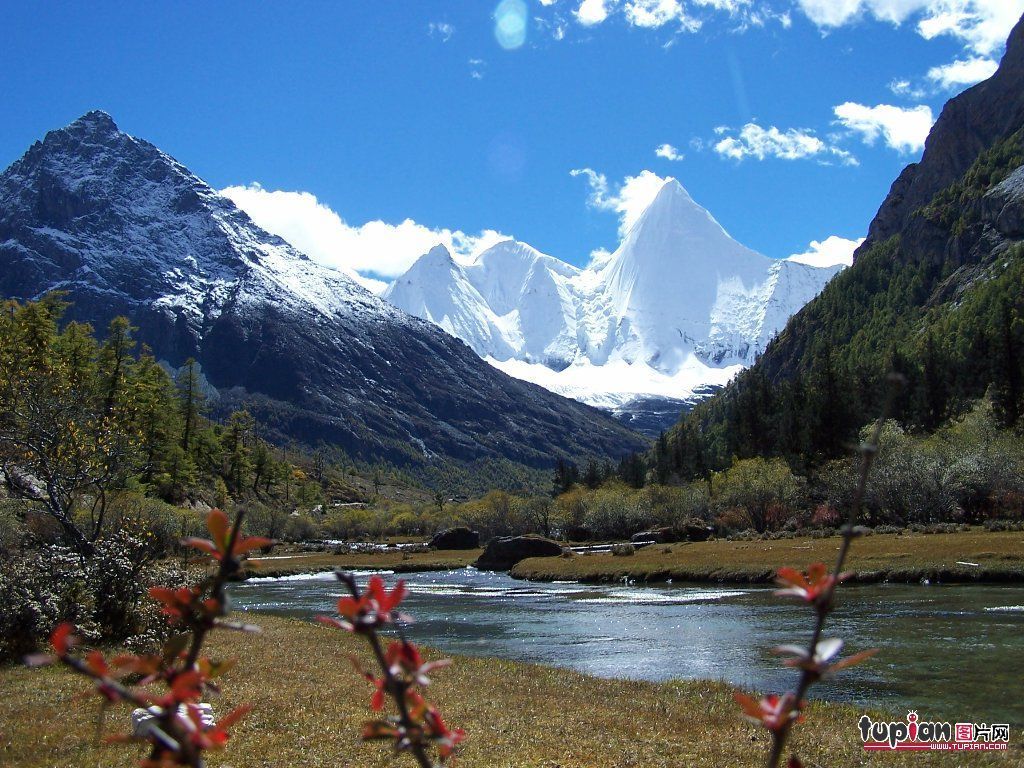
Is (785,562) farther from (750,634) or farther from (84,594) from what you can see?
(84,594)

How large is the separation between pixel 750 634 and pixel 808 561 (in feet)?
86.3

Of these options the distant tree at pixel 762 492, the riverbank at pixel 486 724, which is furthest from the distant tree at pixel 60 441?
the distant tree at pixel 762 492

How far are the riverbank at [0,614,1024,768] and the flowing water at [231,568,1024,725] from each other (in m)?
4.12

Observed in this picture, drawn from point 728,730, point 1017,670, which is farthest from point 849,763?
point 1017,670

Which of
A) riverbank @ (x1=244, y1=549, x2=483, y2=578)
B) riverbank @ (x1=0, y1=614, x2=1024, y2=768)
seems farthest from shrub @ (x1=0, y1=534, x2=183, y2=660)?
riverbank @ (x1=244, y1=549, x2=483, y2=578)

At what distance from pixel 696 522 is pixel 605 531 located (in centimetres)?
2882

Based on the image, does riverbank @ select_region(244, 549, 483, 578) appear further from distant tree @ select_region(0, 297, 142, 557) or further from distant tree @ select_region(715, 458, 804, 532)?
distant tree @ select_region(0, 297, 142, 557)

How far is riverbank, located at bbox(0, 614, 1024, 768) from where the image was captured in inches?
558

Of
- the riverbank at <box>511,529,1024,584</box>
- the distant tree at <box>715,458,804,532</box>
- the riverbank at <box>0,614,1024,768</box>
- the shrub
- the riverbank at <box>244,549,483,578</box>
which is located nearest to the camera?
the riverbank at <box>0,614,1024,768</box>

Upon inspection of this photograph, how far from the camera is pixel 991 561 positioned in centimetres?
5031

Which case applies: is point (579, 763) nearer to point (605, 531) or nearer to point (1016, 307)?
point (605, 531)

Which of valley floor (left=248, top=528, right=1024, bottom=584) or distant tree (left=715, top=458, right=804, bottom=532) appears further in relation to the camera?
distant tree (left=715, top=458, right=804, bottom=532)

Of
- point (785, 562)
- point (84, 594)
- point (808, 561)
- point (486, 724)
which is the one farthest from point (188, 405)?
point (486, 724)

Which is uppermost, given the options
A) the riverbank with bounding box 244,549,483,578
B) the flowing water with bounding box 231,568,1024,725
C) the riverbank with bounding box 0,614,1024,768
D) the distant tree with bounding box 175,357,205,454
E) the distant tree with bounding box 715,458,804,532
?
the distant tree with bounding box 175,357,205,454
